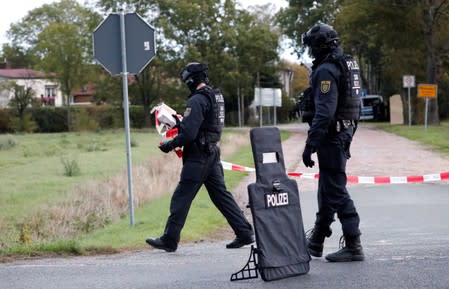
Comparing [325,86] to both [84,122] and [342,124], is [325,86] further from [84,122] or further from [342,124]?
[84,122]

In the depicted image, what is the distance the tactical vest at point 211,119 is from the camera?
835 centimetres

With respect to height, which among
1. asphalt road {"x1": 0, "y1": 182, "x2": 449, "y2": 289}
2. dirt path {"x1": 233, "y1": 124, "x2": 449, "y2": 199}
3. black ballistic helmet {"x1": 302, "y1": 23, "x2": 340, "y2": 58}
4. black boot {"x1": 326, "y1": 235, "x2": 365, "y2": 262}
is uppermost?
black ballistic helmet {"x1": 302, "y1": 23, "x2": 340, "y2": 58}

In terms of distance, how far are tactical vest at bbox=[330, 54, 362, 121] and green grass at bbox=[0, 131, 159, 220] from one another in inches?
333

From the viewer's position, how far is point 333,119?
7211 mm

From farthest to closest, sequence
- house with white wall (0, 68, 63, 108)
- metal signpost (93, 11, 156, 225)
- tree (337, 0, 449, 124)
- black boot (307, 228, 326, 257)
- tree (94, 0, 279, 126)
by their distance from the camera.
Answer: house with white wall (0, 68, 63, 108)
tree (94, 0, 279, 126)
tree (337, 0, 449, 124)
metal signpost (93, 11, 156, 225)
black boot (307, 228, 326, 257)

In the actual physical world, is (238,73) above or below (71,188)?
Answer: above

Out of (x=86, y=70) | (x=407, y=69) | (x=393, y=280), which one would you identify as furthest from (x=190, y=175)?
(x=86, y=70)

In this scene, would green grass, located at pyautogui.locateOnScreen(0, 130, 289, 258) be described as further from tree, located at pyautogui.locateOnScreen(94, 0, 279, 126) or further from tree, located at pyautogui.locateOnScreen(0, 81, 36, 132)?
tree, located at pyautogui.locateOnScreen(0, 81, 36, 132)

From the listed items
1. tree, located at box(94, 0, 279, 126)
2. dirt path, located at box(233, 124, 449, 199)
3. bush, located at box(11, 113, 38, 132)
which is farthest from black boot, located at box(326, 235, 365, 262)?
bush, located at box(11, 113, 38, 132)

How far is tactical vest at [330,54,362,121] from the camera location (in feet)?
23.7

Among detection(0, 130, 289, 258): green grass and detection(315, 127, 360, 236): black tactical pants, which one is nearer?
detection(315, 127, 360, 236): black tactical pants

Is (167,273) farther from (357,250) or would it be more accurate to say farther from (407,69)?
(407,69)

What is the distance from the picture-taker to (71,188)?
60.6 feet

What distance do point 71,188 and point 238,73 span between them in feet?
119
